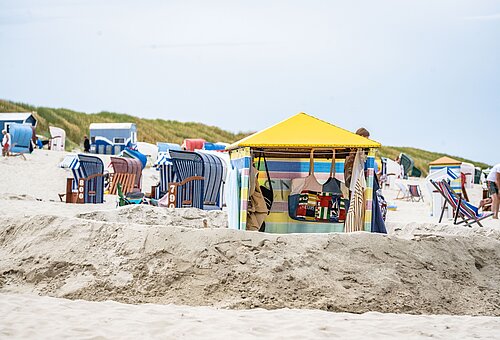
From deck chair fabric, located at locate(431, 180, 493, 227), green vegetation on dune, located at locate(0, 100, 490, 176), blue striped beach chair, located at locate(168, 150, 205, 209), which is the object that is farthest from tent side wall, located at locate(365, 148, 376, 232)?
green vegetation on dune, located at locate(0, 100, 490, 176)

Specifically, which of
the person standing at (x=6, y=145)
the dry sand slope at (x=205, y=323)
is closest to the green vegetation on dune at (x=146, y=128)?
the person standing at (x=6, y=145)

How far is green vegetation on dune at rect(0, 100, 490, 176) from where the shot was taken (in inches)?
1382

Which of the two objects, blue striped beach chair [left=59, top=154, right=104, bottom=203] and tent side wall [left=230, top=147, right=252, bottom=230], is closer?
tent side wall [left=230, top=147, right=252, bottom=230]

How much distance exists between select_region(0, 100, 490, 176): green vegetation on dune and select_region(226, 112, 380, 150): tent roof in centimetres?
2493

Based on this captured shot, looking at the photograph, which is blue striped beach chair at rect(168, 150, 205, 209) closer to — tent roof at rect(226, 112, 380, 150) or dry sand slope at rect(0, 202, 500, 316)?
tent roof at rect(226, 112, 380, 150)

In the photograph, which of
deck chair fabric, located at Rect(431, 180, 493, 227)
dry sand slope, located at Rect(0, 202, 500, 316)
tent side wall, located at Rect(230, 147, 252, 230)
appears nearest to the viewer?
dry sand slope, located at Rect(0, 202, 500, 316)

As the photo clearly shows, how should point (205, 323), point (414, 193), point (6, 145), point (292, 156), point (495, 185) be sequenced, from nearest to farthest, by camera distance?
point (205, 323)
point (292, 156)
point (495, 185)
point (414, 193)
point (6, 145)

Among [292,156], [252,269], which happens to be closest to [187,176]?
[292,156]

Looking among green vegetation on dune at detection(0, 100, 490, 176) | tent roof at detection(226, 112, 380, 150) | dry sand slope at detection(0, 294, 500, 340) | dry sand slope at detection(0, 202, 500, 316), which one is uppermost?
green vegetation on dune at detection(0, 100, 490, 176)

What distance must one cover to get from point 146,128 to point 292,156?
32835mm

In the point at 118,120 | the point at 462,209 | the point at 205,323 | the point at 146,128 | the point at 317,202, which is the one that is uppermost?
the point at 118,120

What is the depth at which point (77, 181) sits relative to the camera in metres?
14.2

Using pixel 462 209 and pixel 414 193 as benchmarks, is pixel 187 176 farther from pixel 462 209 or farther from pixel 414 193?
pixel 414 193

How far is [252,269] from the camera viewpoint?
19.8 ft
